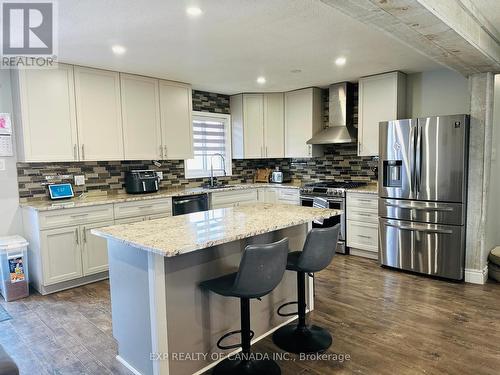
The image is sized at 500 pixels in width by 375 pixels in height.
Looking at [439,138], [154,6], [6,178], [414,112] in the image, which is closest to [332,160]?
[414,112]

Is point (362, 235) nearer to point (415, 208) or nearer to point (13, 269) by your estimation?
point (415, 208)

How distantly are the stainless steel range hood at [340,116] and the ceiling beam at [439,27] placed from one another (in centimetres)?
177

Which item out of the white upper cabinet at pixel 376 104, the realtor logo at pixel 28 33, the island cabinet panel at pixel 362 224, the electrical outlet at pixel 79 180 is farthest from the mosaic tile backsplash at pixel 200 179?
the realtor logo at pixel 28 33

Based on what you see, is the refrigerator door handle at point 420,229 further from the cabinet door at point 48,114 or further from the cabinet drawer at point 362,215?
the cabinet door at point 48,114

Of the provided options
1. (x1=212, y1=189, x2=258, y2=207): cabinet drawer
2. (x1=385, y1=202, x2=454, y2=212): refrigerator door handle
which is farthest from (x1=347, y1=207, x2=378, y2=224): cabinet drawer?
(x1=212, y1=189, x2=258, y2=207): cabinet drawer

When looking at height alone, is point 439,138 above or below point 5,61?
below

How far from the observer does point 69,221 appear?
11.6 ft

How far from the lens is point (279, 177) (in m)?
5.78

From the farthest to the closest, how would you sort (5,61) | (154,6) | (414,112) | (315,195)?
1. (315,195)
2. (414,112)
3. (5,61)
4. (154,6)

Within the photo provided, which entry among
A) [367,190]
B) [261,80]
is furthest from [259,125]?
[367,190]

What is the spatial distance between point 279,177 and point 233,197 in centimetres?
105

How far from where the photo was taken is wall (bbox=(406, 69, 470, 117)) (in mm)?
4172

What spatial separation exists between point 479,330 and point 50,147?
169 inches

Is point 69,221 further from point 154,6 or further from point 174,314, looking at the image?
point 154,6
